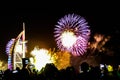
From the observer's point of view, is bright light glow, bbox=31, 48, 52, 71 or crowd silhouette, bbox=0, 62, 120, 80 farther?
bright light glow, bbox=31, 48, 52, 71

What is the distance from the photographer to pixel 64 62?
250 ft

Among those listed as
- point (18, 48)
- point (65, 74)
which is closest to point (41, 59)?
point (18, 48)

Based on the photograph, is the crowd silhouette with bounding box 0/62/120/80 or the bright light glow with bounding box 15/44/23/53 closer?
the crowd silhouette with bounding box 0/62/120/80

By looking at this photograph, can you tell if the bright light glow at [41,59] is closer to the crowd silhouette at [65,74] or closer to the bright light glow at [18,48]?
the bright light glow at [18,48]

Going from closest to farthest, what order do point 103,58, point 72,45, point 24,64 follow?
point 24,64 < point 72,45 < point 103,58

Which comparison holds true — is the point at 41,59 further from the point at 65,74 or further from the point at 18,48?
the point at 65,74

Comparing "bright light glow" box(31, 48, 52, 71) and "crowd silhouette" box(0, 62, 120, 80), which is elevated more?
"bright light glow" box(31, 48, 52, 71)

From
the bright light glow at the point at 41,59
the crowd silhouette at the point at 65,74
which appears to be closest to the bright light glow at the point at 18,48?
the bright light glow at the point at 41,59

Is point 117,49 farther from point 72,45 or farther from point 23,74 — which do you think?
point 23,74

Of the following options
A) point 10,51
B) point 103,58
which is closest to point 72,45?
point 10,51

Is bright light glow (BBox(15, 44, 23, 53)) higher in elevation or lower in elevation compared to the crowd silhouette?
higher

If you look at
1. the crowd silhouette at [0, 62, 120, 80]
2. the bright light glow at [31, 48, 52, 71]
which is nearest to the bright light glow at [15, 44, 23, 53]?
the bright light glow at [31, 48, 52, 71]

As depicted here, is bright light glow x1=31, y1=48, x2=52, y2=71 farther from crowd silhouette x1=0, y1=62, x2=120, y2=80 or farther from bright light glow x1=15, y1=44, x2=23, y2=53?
crowd silhouette x1=0, y1=62, x2=120, y2=80

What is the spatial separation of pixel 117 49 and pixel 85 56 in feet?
40.1
